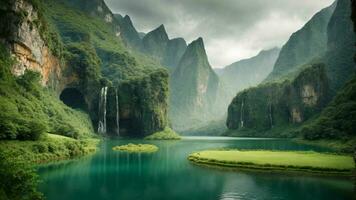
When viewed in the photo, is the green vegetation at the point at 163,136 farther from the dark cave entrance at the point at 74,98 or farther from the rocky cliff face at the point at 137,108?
the dark cave entrance at the point at 74,98

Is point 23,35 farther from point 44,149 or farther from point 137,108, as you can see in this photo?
point 137,108

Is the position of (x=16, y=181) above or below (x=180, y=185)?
above

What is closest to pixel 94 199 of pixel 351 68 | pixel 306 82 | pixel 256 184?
pixel 256 184

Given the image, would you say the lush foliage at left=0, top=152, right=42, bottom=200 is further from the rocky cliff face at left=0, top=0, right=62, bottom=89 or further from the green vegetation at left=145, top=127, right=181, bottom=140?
the green vegetation at left=145, top=127, right=181, bottom=140

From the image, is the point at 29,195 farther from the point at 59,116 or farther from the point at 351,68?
the point at 351,68

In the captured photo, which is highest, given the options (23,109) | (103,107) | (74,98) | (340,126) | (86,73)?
(86,73)

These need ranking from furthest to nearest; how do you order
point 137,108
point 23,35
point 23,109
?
point 137,108
point 23,35
point 23,109

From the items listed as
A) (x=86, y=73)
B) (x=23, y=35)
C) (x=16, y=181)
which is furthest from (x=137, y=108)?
(x=16, y=181)

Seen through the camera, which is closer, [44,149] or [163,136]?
[44,149]

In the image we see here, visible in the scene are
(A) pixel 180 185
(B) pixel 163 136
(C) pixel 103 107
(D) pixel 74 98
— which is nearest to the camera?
(A) pixel 180 185
